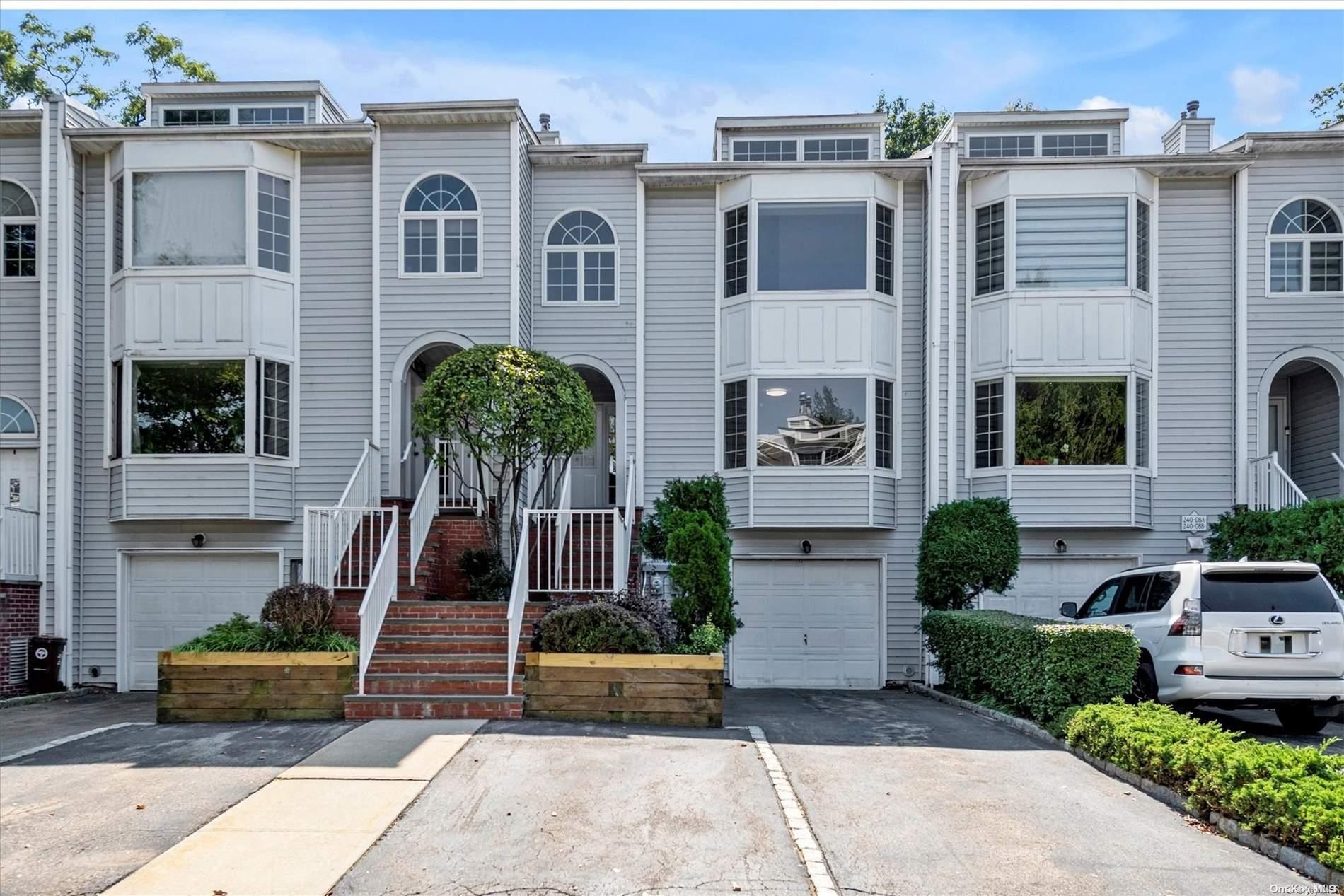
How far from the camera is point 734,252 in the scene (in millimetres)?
16094

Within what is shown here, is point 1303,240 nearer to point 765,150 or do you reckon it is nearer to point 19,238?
point 765,150

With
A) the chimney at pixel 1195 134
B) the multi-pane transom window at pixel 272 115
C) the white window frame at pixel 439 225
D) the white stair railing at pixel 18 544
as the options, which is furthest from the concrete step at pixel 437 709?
the chimney at pixel 1195 134

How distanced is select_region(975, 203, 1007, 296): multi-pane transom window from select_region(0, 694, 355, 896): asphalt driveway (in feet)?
35.0

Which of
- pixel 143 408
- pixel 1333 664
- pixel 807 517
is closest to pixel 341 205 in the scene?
pixel 143 408

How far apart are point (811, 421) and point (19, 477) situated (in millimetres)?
11330

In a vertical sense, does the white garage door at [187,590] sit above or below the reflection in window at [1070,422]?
below

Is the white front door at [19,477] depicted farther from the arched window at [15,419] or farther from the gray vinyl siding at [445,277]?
the gray vinyl siding at [445,277]

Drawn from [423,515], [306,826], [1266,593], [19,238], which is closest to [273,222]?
[19,238]

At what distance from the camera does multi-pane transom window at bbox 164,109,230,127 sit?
17547mm

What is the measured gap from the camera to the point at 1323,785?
6246 millimetres

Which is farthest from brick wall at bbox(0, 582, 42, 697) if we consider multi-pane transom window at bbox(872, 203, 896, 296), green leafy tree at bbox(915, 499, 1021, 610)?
multi-pane transom window at bbox(872, 203, 896, 296)

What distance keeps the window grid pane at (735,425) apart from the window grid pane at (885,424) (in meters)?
1.91

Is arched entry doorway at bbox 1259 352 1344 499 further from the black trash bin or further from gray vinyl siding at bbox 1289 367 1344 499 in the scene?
the black trash bin

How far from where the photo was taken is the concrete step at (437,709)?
33.4 ft
